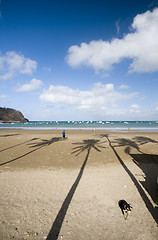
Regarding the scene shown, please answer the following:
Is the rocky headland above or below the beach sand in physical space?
above

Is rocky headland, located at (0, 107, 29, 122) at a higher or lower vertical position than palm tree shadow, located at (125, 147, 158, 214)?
higher

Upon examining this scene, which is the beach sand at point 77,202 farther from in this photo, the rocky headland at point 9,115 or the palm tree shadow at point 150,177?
the rocky headland at point 9,115

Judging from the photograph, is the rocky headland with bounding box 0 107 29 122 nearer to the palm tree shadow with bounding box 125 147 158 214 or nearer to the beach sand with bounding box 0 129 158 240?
the beach sand with bounding box 0 129 158 240

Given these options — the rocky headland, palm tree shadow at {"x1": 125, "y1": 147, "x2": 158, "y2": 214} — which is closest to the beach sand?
palm tree shadow at {"x1": 125, "y1": 147, "x2": 158, "y2": 214}

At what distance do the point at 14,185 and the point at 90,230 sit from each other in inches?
196

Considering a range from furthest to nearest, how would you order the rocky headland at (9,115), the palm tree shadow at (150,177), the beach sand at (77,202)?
1. the rocky headland at (9,115)
2. the palm tree shadow at (150,177)
3. the beach sand at (77,202)

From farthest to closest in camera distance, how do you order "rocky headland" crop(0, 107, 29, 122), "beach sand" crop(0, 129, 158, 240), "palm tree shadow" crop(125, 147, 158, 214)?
"rocky headland" crop(0, 107, 29, 122)
"palm tree shadow" crop(125, 147, 158, 214)
"beach sand" crop(0, 129, 158, 240)

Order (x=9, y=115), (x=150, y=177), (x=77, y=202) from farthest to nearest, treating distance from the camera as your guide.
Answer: (x=9, y=115), (x=150, y=177), (x=77, y=202)

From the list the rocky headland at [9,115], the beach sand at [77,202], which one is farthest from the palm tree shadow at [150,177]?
the rocky headland at [9,115]

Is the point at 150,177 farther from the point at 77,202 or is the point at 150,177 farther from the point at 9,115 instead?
the point at 9,115

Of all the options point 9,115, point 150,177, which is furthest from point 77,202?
point 9,115

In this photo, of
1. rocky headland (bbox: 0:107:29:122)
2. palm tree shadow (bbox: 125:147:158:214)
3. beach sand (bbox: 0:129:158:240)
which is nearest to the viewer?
beach sand (bbox: 0:129:158:240)

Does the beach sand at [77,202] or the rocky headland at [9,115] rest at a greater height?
the rocky headland at [9,115]

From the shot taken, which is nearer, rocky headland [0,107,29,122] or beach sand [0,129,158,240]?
beach sand [0,129,158,240]
